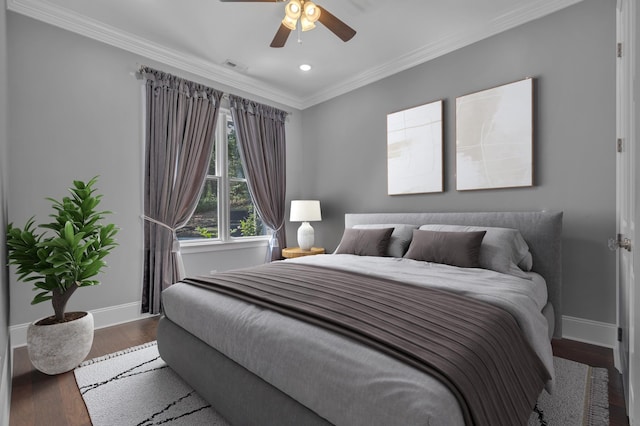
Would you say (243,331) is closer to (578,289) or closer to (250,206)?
(578,289)

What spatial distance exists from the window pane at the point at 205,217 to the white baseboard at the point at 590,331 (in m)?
3.73

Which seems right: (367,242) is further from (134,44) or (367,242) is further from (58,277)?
(134,44)

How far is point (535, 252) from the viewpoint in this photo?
2.46 m

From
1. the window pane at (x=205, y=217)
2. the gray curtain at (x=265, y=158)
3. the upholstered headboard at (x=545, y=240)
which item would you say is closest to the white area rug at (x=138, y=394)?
the window pane at (x=205, y=217)

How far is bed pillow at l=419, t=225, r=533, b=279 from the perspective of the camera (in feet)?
7.41

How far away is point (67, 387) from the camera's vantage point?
1.87 meters

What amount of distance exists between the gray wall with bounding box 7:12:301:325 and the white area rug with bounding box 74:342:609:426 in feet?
3.20

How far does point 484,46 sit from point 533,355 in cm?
281

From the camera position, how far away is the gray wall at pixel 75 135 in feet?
8.13

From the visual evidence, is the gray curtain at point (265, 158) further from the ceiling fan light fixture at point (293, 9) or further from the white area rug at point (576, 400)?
the white area rug at point (576, 400)

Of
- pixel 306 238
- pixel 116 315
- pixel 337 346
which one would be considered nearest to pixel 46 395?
pixel 116 315

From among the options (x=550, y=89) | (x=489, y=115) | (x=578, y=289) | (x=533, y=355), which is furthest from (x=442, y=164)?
(x=533, y=355)

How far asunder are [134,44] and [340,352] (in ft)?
11.6

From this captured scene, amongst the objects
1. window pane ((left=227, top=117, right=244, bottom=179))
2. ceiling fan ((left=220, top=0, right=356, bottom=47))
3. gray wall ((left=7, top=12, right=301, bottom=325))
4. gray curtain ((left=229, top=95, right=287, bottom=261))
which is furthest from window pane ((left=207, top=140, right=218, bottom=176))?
ceiling fan ((left=220, top=0, right=356, bottom=47))
